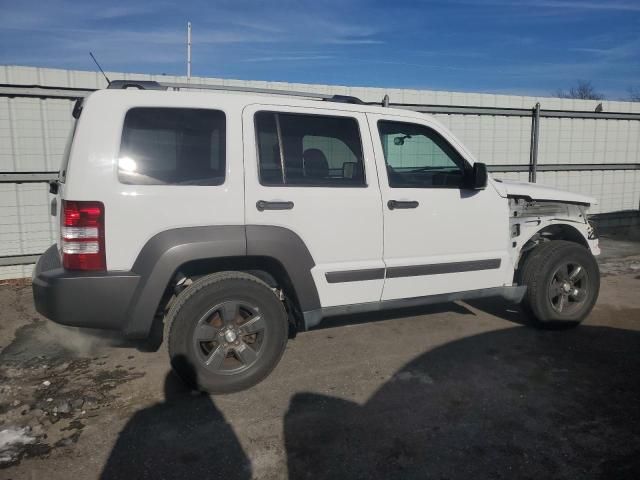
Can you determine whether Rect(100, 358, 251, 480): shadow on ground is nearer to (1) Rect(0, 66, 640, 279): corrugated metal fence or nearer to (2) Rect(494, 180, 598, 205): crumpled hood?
(1) Rect(0, 66, 640, 279): corrugated metal fence

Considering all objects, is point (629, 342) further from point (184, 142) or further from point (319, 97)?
point (184, 142)

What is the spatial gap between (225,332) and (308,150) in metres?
1.44

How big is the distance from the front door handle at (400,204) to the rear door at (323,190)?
0.09 metres

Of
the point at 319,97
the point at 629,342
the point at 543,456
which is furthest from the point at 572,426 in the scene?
the point at 319,97

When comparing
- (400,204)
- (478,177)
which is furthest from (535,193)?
(400,204)

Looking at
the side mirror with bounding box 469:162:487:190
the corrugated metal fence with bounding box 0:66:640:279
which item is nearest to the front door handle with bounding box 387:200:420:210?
the side mirror with bounding box 469:162:487:190

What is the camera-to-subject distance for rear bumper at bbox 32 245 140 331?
9.95 feet

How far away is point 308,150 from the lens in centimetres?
372

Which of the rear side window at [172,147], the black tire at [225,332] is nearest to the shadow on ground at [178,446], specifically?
the black tire at [225,332]

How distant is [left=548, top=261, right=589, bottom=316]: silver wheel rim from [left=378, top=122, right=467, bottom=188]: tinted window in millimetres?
1472

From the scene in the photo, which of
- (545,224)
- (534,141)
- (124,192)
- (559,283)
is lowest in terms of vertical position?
(559,283)

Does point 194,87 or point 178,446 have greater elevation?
point 194,87

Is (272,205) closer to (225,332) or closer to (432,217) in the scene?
(225,332)

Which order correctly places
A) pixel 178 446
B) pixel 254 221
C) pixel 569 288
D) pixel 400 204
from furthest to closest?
pixel 569 288 → pixel 400 204 → pixel 254 221 → pixel 178 446
